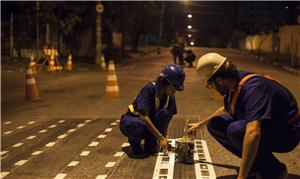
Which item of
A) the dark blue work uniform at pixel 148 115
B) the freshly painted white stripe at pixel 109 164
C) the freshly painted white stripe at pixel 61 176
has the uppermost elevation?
the dark blue work uniform at pixel 148 115

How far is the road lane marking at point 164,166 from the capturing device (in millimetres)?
5441

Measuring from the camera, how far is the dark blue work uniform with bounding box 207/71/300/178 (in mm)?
4164

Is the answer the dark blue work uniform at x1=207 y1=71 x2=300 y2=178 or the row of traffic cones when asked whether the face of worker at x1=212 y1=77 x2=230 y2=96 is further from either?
the row of traffic cones

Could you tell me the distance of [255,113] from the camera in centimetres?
411

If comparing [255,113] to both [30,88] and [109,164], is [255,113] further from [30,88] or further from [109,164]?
[30,88]

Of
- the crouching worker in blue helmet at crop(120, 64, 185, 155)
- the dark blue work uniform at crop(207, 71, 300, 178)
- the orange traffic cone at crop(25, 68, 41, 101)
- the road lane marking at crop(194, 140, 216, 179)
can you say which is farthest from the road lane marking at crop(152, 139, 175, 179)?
the orange traffic cone at crop(25, 68, 41, 101)

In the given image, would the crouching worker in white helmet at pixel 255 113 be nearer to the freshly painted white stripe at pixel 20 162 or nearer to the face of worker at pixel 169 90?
the face of worker at pixel 169 90

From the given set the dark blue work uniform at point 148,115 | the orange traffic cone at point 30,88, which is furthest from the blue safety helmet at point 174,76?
the orange traffic cone at point 30,88

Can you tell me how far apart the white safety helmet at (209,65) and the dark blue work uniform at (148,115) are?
4.81 feet

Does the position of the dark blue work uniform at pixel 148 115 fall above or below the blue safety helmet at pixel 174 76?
below

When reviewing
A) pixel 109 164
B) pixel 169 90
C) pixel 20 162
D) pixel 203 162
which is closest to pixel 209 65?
pixel 169 90

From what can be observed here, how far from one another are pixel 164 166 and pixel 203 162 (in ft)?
1.81

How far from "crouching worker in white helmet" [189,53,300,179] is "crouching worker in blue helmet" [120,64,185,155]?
0.99 metres

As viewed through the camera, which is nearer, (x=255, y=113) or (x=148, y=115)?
(x=255, y=113)
